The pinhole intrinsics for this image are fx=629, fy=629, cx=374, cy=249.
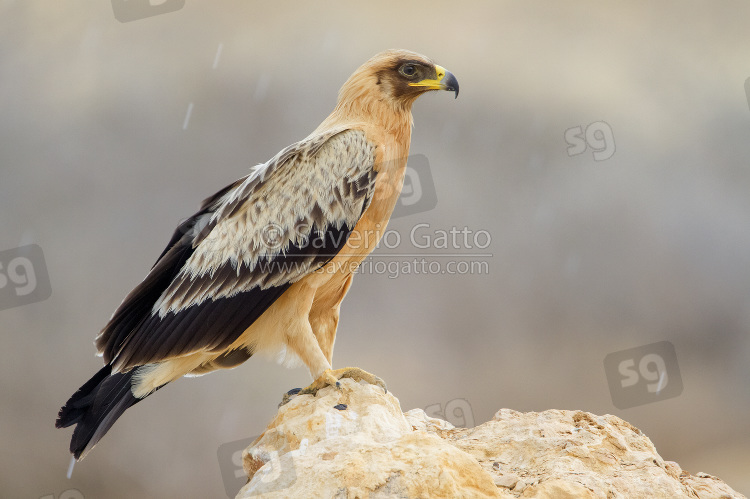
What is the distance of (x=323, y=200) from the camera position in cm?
348

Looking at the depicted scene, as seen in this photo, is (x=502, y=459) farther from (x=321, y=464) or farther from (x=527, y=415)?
(x=321, y=464)

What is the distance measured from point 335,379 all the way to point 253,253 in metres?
0.83

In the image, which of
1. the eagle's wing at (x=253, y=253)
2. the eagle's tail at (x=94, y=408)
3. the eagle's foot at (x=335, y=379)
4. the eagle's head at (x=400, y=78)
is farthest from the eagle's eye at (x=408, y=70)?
the eagle's tail at (x=94, y=408)

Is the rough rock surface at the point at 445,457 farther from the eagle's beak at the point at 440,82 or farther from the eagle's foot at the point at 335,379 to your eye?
the eagle's beak at the point at 440,82

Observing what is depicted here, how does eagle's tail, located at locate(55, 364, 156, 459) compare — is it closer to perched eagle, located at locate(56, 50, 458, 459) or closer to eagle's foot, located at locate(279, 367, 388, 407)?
perched eagle, located at locate(56, 50, 458, 459)

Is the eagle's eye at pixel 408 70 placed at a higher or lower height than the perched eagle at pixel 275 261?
higher

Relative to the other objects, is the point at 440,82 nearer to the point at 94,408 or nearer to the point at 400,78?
the point at 400,78

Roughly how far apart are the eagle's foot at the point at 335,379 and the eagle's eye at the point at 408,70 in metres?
1.75

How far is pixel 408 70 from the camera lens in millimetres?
3760

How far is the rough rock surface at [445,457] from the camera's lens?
245 centimetres

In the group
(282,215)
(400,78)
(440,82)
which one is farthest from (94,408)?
(440,82)

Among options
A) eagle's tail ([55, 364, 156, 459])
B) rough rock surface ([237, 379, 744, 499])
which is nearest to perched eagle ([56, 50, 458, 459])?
eagle's tail ([55, 364, 156, 459])

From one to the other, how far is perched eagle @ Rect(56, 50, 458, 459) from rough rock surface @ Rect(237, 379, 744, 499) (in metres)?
0.30

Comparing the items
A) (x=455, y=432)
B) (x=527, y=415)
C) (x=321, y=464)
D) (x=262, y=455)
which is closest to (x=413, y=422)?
(x=455, y=432)
